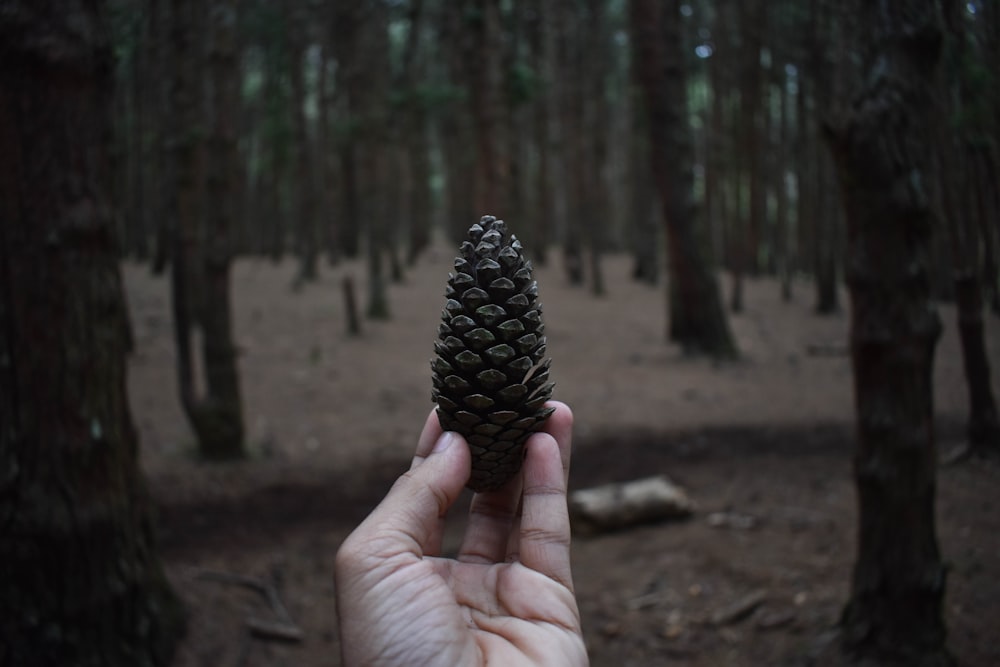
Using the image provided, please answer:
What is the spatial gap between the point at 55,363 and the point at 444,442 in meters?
2.33

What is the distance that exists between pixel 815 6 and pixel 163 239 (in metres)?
15.5

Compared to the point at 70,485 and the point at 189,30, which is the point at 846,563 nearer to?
the point at 70,485

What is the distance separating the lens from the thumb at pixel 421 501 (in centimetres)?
187

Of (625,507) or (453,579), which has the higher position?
(453,579)

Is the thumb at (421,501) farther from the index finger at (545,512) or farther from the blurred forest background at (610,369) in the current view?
the blurred forest background at (610,369)

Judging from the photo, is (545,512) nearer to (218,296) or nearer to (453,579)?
(453,579)

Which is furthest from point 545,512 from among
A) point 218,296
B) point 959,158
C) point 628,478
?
point 218,296

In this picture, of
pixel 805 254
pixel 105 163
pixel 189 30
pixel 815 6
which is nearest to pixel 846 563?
pixel 815 6

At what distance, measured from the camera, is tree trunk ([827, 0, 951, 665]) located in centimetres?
362

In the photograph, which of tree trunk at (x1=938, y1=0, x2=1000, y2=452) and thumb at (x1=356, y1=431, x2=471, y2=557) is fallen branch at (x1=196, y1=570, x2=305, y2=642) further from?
tree trunk at (x1=938, y1=0, x2=1000, y2=452)

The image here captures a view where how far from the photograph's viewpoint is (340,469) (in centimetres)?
775

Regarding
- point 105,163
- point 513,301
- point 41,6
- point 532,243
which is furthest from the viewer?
point 532,243

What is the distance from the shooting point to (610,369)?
37.1 feet

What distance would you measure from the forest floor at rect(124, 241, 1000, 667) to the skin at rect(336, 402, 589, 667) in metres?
2.84
